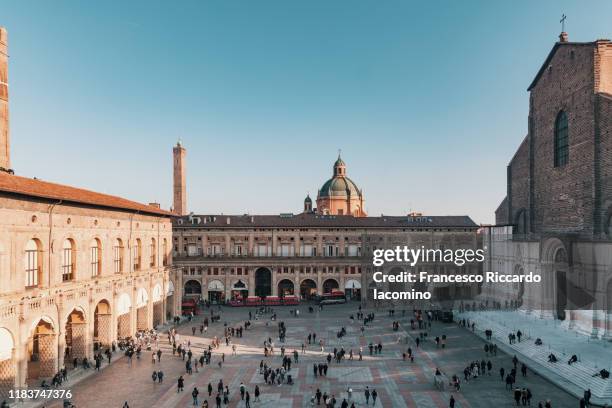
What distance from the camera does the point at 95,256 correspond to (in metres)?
38.2

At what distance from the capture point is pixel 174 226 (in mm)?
72500

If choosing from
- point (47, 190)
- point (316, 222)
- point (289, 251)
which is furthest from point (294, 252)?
point (47, 190)

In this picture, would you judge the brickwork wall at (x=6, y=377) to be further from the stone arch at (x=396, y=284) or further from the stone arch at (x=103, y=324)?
the stone arch at (x=396, y=284)

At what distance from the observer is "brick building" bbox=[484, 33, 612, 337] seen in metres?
39.8

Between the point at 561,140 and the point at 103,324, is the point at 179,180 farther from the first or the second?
the point at 561,140

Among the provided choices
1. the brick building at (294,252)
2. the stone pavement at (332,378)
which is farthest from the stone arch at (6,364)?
the brick building at (294,252)

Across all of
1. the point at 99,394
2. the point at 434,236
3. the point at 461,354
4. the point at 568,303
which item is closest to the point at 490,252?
the point at 434,236

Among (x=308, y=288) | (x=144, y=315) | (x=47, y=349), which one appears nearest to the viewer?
(x=47, y=349)

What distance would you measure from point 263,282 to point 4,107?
42.2 meters

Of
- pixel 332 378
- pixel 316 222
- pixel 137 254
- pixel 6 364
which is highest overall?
pixel 316 222

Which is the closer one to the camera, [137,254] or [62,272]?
[62,272]

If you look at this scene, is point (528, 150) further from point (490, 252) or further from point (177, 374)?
point (177, 374)

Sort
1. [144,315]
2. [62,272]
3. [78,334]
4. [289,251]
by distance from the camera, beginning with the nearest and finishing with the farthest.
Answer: [62,272] → [78,334] → [144,315] → [289,251]

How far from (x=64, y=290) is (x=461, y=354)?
31289mm
